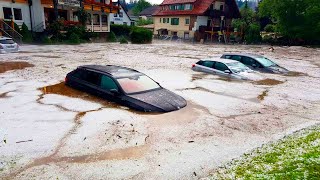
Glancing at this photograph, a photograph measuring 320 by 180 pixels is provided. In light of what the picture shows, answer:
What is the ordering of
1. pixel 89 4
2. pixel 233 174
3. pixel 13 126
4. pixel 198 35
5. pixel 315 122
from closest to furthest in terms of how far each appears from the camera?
pixel 233 174 → pixel 13 126 → pixel 315 122 → pixel 89 4 → pixel 198 35

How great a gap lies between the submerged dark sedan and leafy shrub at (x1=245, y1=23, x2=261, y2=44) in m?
43.0

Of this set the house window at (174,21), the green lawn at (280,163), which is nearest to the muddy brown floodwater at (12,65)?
the green lawn at (280,163)

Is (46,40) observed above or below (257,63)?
above

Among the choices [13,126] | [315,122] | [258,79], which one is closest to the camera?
[13,126]

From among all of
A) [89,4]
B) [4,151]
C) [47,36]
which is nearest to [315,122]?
[4,151]

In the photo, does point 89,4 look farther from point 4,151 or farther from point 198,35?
point 4,151

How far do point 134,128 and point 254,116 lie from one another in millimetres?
4198

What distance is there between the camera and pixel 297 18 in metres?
45.2

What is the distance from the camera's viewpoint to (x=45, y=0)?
3228 centimetres

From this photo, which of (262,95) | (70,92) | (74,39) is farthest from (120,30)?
(262,95)

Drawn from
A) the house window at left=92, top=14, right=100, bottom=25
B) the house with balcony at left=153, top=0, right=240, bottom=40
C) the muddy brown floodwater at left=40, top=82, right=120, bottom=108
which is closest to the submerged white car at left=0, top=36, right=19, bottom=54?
the muddy brown floodwater at left=40, top=82, right=120, bottom=108

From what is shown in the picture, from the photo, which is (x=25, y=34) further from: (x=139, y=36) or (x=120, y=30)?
(x=120, y=30)

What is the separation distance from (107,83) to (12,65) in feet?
35.3

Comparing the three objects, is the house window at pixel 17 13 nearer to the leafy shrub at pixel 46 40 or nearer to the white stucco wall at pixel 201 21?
the leafy shrub at pixel 46 40
